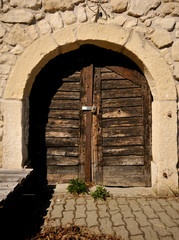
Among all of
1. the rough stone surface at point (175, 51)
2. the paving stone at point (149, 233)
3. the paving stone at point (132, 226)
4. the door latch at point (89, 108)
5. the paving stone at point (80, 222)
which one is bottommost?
the paving stone at point (149, 233)

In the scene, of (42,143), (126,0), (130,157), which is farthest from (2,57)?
(130,157)

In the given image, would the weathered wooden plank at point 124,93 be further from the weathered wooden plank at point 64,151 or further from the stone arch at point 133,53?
the weathered wooden plank at point 64,151

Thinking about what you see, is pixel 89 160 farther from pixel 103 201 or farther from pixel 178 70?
pixel 178 70

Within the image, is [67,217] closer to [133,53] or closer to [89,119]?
[89,119]

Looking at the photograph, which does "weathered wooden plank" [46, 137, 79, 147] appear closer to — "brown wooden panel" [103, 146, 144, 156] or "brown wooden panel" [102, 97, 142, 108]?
"brown wooden panel" [103, 146, 144, 156]

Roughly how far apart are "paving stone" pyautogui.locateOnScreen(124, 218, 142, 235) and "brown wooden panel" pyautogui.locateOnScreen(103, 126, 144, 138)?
4.19ft

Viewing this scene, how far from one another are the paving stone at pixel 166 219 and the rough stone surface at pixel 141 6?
9.24 feet

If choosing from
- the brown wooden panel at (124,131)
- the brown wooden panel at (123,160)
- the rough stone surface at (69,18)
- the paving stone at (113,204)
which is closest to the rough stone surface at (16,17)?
the rough stone surface at (69,18)

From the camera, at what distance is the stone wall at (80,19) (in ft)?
8.60

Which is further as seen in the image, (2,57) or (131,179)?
(131,179)

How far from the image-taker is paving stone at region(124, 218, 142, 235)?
1.91m

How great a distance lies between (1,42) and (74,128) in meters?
1.72

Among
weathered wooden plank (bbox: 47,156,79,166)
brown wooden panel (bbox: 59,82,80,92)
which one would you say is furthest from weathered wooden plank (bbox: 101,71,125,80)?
weathered wooden plank (bbox: 47,156,79,166)

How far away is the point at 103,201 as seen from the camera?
8.42ft
